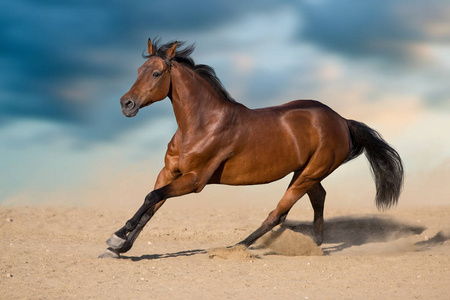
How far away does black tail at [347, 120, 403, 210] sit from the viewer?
29.4ft

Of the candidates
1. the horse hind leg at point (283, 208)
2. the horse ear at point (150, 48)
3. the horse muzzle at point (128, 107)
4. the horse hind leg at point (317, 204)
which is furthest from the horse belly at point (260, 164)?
the horse ear at point (150, 48)

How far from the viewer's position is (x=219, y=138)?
718 centimetres

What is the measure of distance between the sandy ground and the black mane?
2003 millimetres

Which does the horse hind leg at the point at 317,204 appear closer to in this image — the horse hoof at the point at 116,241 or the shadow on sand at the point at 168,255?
the shadow on sand at the point at 168,255

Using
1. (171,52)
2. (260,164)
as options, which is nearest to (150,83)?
(171,52)

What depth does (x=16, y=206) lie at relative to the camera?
1342 centimetres

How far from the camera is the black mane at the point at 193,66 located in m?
7.16

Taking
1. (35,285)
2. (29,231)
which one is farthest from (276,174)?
(29,231)

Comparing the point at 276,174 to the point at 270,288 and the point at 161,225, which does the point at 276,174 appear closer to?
the point at 270,288

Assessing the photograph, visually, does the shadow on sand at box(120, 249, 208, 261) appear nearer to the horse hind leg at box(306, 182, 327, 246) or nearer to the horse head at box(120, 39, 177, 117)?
the horse hind leg at box(306, 182, 327, 246)

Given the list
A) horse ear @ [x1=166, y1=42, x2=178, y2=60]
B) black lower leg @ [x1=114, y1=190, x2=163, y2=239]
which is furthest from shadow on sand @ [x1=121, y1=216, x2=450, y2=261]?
horse ear @ [x1=166, y1=42, x2=178, y2=60]

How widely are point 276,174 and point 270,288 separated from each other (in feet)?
6.53

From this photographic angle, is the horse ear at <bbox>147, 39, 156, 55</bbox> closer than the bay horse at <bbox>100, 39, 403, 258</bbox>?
No

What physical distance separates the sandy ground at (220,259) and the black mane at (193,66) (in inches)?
78.9
